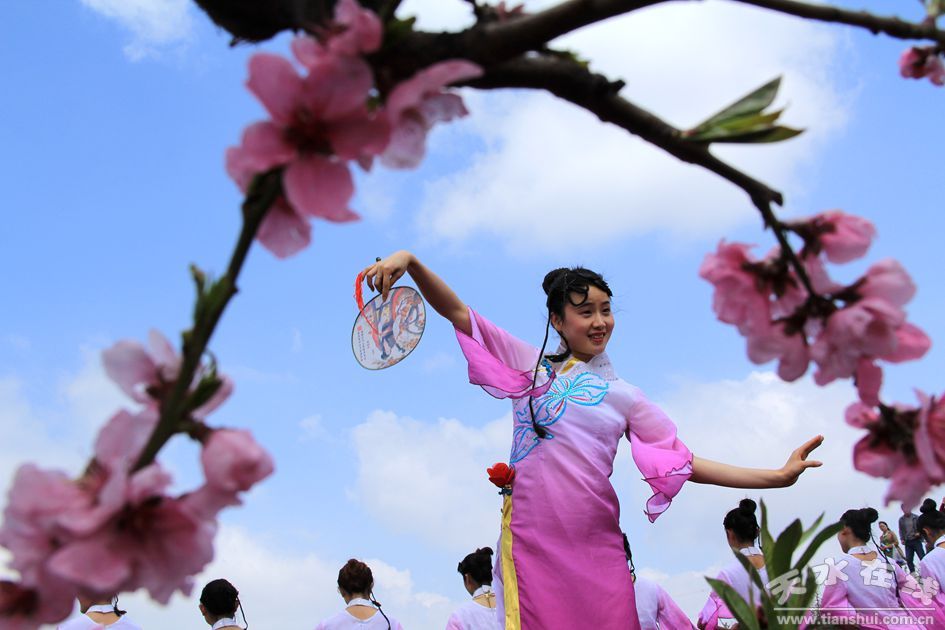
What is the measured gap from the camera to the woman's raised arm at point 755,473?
2.71 m

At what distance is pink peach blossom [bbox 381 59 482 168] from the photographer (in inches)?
31.7

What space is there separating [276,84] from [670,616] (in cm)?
468

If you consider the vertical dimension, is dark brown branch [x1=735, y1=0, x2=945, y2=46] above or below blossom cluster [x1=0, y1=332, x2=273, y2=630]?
above

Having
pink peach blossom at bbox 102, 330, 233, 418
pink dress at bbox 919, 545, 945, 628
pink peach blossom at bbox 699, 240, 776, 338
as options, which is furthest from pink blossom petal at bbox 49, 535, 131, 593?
pink dress at bbox 919, 545, 945, 628

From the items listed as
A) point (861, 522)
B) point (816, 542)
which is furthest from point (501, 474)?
point (861, 522)

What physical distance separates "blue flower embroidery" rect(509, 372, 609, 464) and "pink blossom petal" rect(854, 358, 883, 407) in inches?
74.4

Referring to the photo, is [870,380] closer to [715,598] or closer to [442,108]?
[442,108]

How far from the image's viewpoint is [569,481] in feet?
9.07

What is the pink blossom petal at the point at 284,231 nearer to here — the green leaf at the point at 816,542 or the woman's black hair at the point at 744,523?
the green leaf at the point at 816,542

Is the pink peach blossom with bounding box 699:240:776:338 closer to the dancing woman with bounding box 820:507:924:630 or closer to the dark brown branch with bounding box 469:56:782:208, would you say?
the dark brown branch with bounding box 469:56:782:208

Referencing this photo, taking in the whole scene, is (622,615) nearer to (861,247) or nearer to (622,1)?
(861,247)

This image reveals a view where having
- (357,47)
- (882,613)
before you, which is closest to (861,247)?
(357,47)

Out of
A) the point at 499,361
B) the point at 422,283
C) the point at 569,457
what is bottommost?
the point at 569,457

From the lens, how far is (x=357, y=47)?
0.80m
